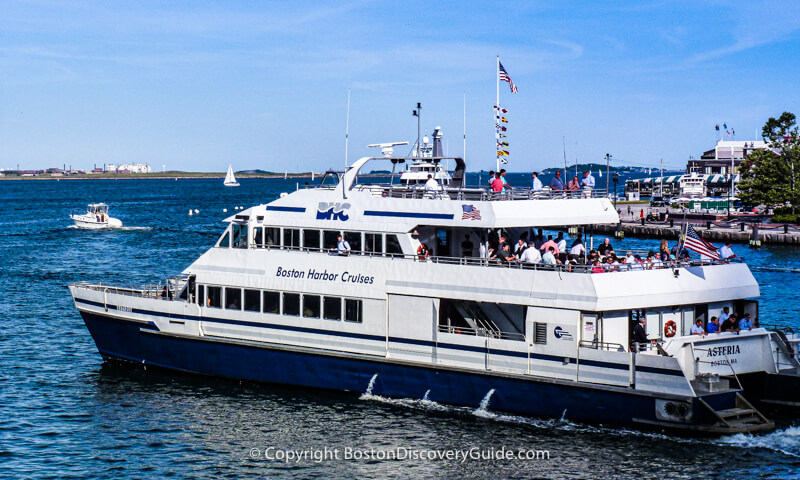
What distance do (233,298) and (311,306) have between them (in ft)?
8.45

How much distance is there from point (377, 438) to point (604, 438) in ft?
17.2

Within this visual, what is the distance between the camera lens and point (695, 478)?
57.4 ft

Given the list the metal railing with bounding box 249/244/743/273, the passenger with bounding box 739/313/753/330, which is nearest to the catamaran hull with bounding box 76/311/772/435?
the passenger with bounding box 739/313/753/330

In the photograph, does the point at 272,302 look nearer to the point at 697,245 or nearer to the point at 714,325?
the point at 697,245

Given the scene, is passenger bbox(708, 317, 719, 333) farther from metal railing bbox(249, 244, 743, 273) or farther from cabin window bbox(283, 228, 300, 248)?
cabin window bbox(283, 228, 300, 248)

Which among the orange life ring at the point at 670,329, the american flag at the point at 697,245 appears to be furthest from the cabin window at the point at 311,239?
the american flag at the point at 697,245

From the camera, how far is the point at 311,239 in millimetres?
23844

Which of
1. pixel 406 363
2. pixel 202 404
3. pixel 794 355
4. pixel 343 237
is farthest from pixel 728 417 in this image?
pixel 202 404

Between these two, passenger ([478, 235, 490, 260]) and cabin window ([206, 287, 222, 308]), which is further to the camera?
cabin window ([206, 287, 222, 308])

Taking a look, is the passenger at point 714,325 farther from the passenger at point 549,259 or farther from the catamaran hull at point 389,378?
the passenger at point 549,259

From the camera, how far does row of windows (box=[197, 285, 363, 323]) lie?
73.4 feet

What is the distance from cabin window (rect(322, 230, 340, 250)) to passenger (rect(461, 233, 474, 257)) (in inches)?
140

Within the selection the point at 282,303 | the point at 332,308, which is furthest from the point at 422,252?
the point at 282,303

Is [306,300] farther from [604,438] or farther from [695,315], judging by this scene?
[695,315]
